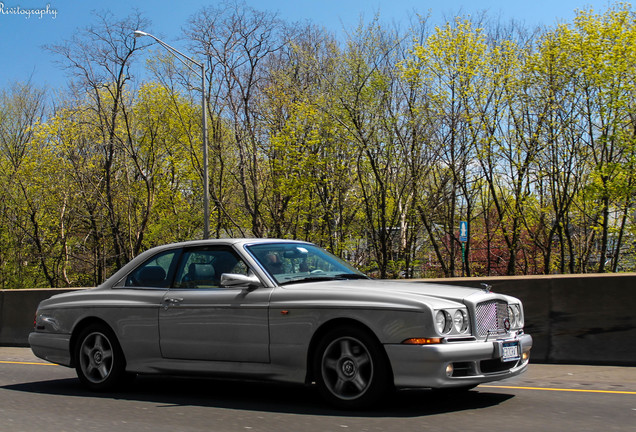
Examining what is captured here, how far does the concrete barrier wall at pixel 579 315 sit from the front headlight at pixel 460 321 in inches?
155

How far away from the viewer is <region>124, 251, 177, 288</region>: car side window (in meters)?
7.75

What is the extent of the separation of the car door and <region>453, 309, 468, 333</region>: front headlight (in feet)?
5.47

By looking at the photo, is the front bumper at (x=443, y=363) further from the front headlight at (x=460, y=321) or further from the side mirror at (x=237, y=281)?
the side mirror at (x=237, y=281)

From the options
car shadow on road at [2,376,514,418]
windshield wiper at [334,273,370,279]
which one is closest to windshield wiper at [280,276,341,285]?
windshield wiper at [334,273,370,279]

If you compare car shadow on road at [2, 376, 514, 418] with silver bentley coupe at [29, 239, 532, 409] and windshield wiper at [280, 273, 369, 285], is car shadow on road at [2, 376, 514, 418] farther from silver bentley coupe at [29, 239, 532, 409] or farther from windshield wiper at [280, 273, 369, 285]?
windshield wiper at [280, 273, 369, 285]

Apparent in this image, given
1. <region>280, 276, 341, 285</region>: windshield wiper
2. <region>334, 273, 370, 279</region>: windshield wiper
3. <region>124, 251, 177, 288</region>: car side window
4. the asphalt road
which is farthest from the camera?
<region>124, 251, 177, 288</region>: car side window

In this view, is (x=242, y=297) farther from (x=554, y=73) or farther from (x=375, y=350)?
(x=554, y=73)

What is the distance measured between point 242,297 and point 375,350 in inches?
57.4

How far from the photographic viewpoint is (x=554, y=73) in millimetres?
28562

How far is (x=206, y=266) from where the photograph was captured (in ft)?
24.5

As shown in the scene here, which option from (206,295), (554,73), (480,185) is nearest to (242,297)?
(206,295)

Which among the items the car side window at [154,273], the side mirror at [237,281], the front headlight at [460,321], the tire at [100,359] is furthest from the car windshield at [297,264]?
the tire at [100,359]

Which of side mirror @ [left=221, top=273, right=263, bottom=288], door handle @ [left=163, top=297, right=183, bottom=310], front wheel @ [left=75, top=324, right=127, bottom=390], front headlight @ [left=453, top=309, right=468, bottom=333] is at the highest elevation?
side mirror @ [left=221, top=273, right=263, bottom=288]

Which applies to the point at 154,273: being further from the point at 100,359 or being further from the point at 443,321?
the point at 443,321
